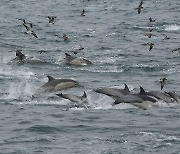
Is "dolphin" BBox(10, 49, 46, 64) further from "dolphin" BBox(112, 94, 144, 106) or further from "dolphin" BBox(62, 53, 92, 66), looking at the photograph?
"dolphin" BBox(112, 94, 144, 106)

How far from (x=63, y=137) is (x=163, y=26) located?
39231 millimetres

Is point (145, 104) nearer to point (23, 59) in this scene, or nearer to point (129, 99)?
point (129, 99)

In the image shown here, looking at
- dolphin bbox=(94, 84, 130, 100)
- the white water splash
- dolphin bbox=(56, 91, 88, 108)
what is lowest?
dolphin bbox=(56, 91, 88, 108)

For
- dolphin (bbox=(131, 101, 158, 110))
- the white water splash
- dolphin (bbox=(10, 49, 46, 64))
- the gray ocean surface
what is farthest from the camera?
the white water splash

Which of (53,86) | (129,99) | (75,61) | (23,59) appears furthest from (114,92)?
(23,59)

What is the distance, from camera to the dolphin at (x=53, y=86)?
109ft

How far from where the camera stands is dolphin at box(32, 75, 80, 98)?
3338 cm

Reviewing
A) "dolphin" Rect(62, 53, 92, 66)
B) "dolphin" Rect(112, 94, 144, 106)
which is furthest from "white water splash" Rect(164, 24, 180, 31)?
"dolphin" Rect(112, 94, 144, 106)

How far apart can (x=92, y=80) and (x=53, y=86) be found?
15.5 feet

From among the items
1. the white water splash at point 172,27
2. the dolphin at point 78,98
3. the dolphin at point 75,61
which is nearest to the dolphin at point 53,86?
the dolphin at point 78,98

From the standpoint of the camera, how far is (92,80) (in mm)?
38031

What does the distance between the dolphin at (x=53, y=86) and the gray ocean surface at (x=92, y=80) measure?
399mm

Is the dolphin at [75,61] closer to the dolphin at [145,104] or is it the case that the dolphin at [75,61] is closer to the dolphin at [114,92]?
the dolphin at [114,92]

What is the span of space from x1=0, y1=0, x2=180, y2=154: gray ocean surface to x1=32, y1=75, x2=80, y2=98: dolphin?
399mm
